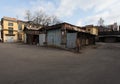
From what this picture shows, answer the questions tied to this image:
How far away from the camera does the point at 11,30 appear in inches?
1873

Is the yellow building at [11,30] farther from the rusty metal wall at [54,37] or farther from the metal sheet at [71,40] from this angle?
the metal sheet at [71,40]

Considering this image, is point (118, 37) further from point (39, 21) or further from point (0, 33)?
point (0, 33)

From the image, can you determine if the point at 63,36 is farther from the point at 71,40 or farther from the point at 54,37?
the point at 54,37

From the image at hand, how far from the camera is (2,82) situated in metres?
4.69

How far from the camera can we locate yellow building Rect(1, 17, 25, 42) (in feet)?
151

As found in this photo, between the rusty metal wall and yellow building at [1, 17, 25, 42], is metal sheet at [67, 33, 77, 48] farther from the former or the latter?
yellow building at [1, 17, 25, 42]

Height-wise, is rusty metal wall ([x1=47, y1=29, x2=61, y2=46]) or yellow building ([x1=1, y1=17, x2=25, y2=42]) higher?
yellow building ([x1=1, y1=17, x2=25, y2=42])

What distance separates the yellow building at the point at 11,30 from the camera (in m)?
46.1

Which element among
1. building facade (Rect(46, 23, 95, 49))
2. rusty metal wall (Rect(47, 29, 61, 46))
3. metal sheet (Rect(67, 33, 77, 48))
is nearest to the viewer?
metal sheet (Rect(67, 33, 77, 48))

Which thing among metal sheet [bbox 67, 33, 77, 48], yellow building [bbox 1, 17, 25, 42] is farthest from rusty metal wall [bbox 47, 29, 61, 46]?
yellow building [bbox 1, 17, 25, 42]

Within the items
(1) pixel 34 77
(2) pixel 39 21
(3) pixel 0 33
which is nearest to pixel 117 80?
(1) pixel 34 77

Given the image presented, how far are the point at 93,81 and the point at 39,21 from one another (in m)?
48.1

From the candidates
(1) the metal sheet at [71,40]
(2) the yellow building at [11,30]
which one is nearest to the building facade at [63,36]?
(1) the metal sheet at [71,40]

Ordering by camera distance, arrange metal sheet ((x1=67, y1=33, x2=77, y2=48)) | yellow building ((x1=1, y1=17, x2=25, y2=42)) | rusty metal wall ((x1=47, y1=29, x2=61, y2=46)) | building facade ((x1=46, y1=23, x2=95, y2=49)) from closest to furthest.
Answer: metal sheet ((x1=67, y1=33, x2=77, y2=48)) < building facade ((x1=46, y1=23, x2=95, y2=49)) < rusty metal wall ((x1=47, y1=29, x2=61, y2=46)) < yellow building ((x1=1, y1=17, x2=25, y2=42))
